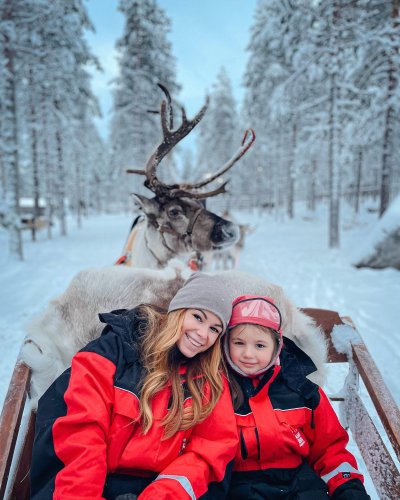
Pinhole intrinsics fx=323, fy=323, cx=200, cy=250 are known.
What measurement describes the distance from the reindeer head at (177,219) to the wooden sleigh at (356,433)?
2.14m

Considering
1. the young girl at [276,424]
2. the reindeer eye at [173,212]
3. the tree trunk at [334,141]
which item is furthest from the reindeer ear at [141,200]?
the tree trunk at [334,141]

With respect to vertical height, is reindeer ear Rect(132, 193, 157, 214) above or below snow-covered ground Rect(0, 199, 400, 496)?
above

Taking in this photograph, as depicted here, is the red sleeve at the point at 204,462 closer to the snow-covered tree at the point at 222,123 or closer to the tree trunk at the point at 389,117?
the tree trunk at the point at 389,117

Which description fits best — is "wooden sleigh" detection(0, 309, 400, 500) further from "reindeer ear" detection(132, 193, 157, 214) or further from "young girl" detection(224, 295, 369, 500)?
"reindeer ear" detection(132, 193, 157, 214)

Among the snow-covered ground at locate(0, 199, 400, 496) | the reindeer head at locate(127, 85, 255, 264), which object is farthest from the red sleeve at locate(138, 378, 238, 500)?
the reindeer head at locate(127, 85, 255, 264)

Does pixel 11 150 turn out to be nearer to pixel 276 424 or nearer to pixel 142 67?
pixel 276 424

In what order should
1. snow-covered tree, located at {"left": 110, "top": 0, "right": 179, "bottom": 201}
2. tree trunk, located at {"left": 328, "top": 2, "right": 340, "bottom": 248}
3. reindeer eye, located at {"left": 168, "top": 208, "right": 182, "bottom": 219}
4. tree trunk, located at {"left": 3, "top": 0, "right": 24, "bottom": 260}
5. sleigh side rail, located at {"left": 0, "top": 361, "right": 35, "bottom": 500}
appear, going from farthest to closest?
snow-covered tree, located at {"left": 110, "top": 0, "right": 179, "bottom": 201} → tree trunk, located at {"left": 328, "top": 2, "right": 340, "bottom": 248} → tree trunk, located at {"left": 3, "top": 0, "right": 24, "bottom": 260} → reindeer eye, located at {"left": 168, "top": 208, "right": 182, "bottom": 219} → sleigh side rail, located at {"left": 0, "top": 361, "right": 35, "bottom": 500}

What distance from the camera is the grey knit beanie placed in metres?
1.70

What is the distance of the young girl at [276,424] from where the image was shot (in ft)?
5.13

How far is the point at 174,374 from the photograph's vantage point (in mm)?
1644

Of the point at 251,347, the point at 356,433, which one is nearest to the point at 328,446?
the point at 356,433

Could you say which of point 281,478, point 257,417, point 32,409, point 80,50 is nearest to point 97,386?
point 32,409

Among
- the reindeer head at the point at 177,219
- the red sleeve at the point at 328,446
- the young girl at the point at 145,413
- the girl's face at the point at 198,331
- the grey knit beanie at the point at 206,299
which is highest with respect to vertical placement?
the reindeer head at the point at 177,219

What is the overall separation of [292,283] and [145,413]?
6237 mm
